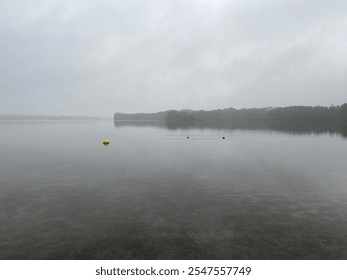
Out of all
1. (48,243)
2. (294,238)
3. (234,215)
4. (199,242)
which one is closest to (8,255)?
(48,243)

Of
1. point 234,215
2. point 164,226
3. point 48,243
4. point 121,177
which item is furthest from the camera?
point 121,177

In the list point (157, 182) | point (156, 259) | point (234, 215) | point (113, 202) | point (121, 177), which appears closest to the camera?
point (156, 259)

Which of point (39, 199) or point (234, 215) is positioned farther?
point (39, 199)

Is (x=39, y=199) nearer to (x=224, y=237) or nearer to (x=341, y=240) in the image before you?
(x=224, y=237)

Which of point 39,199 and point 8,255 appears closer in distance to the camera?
point 8,255

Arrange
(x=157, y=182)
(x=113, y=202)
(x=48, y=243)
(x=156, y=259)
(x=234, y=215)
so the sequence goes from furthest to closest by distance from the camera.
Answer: (x=157, y=182) < (x=113, y=202) < (x=234, y=215) < (x=48, y=243) < (x=156, y=259)

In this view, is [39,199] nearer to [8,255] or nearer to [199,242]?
[8,255]

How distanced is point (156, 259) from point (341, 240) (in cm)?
1065

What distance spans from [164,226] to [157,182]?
1223cm

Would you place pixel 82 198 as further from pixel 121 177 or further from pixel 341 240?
pixel 341 240

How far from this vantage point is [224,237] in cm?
1584

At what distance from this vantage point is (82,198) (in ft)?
77.9

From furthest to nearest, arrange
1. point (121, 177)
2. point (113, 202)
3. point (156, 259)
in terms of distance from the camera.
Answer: point (121, 177), point (113, 202), point (156, 259)

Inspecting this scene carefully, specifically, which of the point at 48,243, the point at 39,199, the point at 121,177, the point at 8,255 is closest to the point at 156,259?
the point at 48,243
